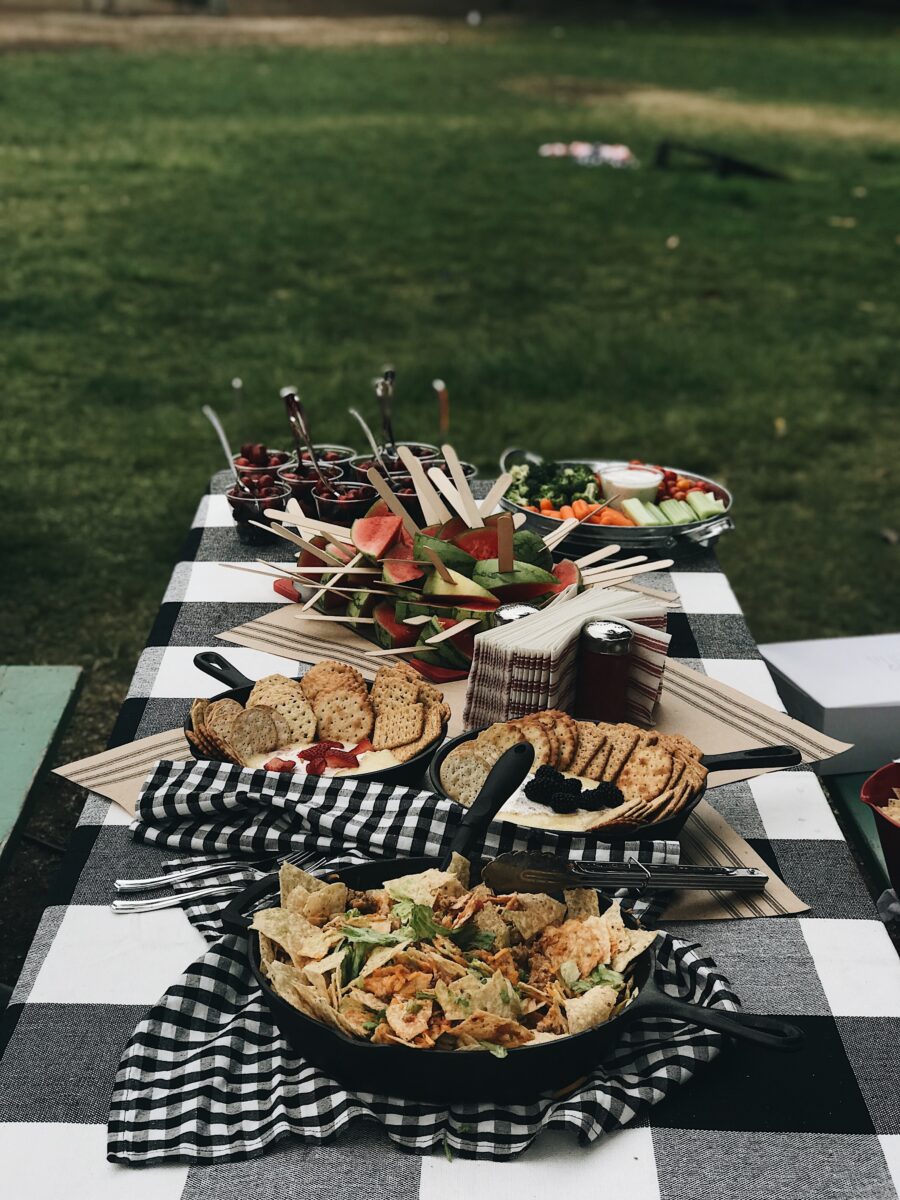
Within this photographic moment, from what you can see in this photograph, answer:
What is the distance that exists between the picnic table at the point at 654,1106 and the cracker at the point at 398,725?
339 millimetres

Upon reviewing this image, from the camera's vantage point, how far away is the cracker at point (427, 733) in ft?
5.77

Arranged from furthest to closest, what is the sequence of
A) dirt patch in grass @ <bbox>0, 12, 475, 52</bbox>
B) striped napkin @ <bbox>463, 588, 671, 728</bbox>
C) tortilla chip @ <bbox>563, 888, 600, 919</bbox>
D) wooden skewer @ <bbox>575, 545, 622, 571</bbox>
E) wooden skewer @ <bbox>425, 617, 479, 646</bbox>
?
dirt patch in grass @ <bbox>0, 12, 475, 52</bbox> < wooden skewer @ <bbox>575, 545, 622, 571</bbox> < wooden skewer @ <bbox>425, 617, 479, 646</bbox> < striped napkin @ <bbox>463, 588, 671, 728</bbox> < tortilla chip @ <bbox>563, 888, 600, 919</bbox>

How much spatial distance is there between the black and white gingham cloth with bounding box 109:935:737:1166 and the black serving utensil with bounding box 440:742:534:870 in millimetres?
267

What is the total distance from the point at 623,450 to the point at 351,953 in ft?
15.9

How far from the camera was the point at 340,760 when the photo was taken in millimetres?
1780

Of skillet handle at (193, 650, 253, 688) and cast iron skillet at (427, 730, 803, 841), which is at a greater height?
cast iron skillet at (427, 730, 803, 841)

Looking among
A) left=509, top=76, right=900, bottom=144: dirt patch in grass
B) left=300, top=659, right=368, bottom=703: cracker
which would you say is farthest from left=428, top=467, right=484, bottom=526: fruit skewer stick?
left=509, top=76, right=900, bottom=144: dirt patch in grass

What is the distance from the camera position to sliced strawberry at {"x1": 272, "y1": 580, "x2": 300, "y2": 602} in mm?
2510

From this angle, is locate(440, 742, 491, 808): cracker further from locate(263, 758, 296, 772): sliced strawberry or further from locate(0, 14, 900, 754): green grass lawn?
locate(0, 14, 900, 754): green grass lawn

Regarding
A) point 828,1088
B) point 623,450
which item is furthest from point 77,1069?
point 623,450

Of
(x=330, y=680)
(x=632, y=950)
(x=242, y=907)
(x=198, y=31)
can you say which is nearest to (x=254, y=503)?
(x=330, y=680)

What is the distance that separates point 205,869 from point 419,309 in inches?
258

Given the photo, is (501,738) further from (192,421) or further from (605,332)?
(605,332)

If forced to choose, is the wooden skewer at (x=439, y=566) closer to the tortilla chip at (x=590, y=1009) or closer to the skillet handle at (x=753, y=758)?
the skillet handle at (x=753, y=758)
